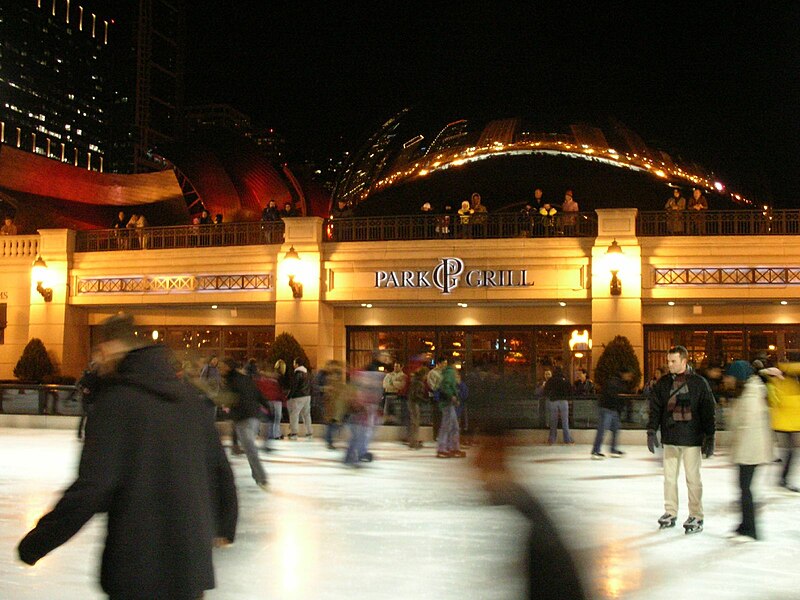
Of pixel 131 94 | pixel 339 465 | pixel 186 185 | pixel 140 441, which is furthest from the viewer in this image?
pixel 131 94

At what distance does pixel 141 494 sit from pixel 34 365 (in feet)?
78.0

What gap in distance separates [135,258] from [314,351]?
6.14 m

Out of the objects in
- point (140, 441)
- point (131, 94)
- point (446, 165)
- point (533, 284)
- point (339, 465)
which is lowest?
point (339, 465)

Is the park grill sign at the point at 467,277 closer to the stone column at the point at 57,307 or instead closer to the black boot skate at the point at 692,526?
the stone column at the point at 57,307

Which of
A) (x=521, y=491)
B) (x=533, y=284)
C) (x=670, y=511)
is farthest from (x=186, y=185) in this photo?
(x=521, y=491)

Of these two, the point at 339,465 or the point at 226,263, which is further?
the point at 226,263

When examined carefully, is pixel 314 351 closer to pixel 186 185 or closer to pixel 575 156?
pixel 575 156

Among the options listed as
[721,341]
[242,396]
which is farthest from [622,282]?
[242,396]

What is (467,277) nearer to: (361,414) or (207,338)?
(207,338)

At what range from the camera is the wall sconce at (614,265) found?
2177cm

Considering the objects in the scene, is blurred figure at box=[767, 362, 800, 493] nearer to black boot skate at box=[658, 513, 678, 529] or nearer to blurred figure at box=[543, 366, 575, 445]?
black boot skate at box=[658, 513, 678, 529]

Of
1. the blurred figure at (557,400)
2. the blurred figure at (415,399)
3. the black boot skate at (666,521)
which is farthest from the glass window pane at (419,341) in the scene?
the black boot skate at (666,521)

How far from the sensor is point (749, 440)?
813 cm

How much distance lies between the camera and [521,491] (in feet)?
15.4
